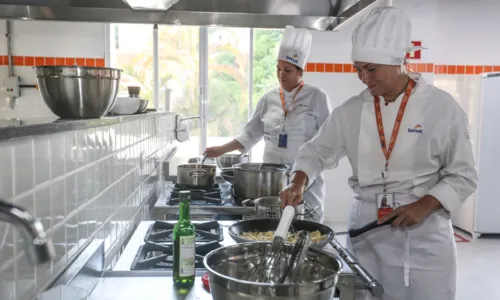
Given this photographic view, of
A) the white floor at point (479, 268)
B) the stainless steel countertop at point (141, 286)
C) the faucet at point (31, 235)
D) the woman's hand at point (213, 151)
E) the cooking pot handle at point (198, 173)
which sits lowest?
the white floor at point (479, 268)

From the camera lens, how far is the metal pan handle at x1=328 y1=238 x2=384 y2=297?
1237 millimetres

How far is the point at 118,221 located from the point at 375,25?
4.20 feet

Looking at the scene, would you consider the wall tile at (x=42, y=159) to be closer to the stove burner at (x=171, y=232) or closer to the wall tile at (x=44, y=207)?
the wall tile at (x=44, y=207)

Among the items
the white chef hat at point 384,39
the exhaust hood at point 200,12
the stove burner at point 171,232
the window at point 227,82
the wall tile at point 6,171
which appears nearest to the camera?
the wall tile at point 6,171

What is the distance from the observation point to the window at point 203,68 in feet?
18.3

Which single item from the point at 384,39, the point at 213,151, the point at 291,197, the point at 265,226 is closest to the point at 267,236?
the point at 265,226

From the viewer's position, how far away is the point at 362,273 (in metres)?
1.29

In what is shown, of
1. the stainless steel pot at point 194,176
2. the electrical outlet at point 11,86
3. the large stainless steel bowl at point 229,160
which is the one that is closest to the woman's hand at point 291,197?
the stainless steel pot at point 194,176

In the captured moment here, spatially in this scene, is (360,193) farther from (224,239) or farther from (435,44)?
(435,44)

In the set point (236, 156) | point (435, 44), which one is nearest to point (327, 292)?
point (236, 156)

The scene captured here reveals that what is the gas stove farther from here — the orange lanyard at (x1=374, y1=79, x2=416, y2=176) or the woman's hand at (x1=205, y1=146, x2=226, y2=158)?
the woman's hand at (x1=205, y1=146, x2=226, y2=158)

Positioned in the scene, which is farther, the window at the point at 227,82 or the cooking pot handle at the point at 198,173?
the window at the point at 227,82

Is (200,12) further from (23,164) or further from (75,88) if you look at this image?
(23,164)

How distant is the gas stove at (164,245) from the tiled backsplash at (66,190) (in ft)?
0.44
